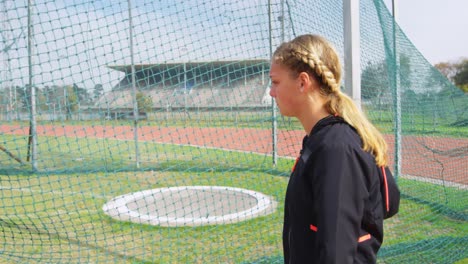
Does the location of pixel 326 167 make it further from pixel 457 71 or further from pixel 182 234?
pixel 457 71

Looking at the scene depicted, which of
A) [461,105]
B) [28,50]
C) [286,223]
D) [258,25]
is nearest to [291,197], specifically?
[286,223]

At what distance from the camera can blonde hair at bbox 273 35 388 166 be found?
1.34 metres

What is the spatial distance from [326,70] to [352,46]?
137cm

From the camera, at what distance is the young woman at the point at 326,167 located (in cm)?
116

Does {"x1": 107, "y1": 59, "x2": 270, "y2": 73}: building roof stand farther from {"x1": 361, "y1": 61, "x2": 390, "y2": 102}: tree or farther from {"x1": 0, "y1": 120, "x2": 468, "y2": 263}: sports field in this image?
{"x1": 361, "y1": 61, "x2": 390, "y2": 102}: tree

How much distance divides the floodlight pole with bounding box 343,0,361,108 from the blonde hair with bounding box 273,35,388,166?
1.27 metres

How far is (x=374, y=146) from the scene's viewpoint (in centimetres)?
130

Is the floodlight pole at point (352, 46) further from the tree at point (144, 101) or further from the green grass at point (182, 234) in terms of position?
the tree at point (144, 101)

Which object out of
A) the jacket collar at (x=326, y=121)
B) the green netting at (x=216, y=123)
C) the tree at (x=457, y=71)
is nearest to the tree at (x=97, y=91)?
the green netting at (x=216, y=123)

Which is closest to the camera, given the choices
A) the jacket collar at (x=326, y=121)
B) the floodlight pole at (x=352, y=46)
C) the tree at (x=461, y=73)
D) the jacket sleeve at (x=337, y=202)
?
the jacket sleeve at (x=337, y=202)

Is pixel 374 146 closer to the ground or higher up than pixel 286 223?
higher up

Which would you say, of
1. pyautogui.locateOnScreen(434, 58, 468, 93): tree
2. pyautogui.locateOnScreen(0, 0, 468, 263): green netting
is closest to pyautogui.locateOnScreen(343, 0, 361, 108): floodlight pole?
pyautogui.locateOnScreen(0, 0, 468, 263): green netting

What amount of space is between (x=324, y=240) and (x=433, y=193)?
5513 millimetres

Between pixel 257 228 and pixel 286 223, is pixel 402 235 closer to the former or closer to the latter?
pixel 257 228
